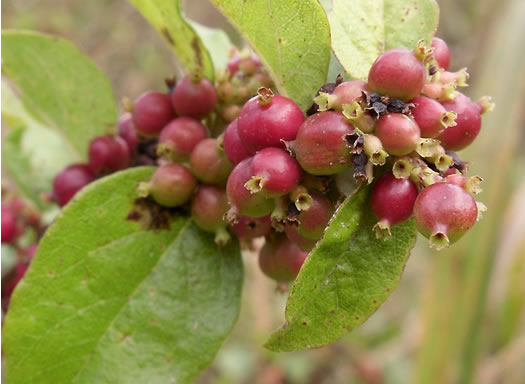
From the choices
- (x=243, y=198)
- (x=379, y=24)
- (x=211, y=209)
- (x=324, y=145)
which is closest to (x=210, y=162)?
(x=211, y=209)

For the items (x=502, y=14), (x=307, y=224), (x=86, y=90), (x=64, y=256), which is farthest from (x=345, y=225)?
(x=502, y=14)

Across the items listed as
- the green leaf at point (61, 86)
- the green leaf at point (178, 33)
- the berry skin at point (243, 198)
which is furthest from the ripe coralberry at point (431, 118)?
the green leaf at point (61, 86)

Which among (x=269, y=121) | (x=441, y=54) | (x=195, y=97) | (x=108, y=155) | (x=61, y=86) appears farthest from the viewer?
(x=61, y=86)

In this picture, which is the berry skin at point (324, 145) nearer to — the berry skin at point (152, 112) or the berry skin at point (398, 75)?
the berry skin at point (398, 75)

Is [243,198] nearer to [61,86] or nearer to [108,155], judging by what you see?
Answer: [108,155]

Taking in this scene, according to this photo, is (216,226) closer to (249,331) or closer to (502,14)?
(502,14)

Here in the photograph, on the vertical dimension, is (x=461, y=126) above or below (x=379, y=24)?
below
